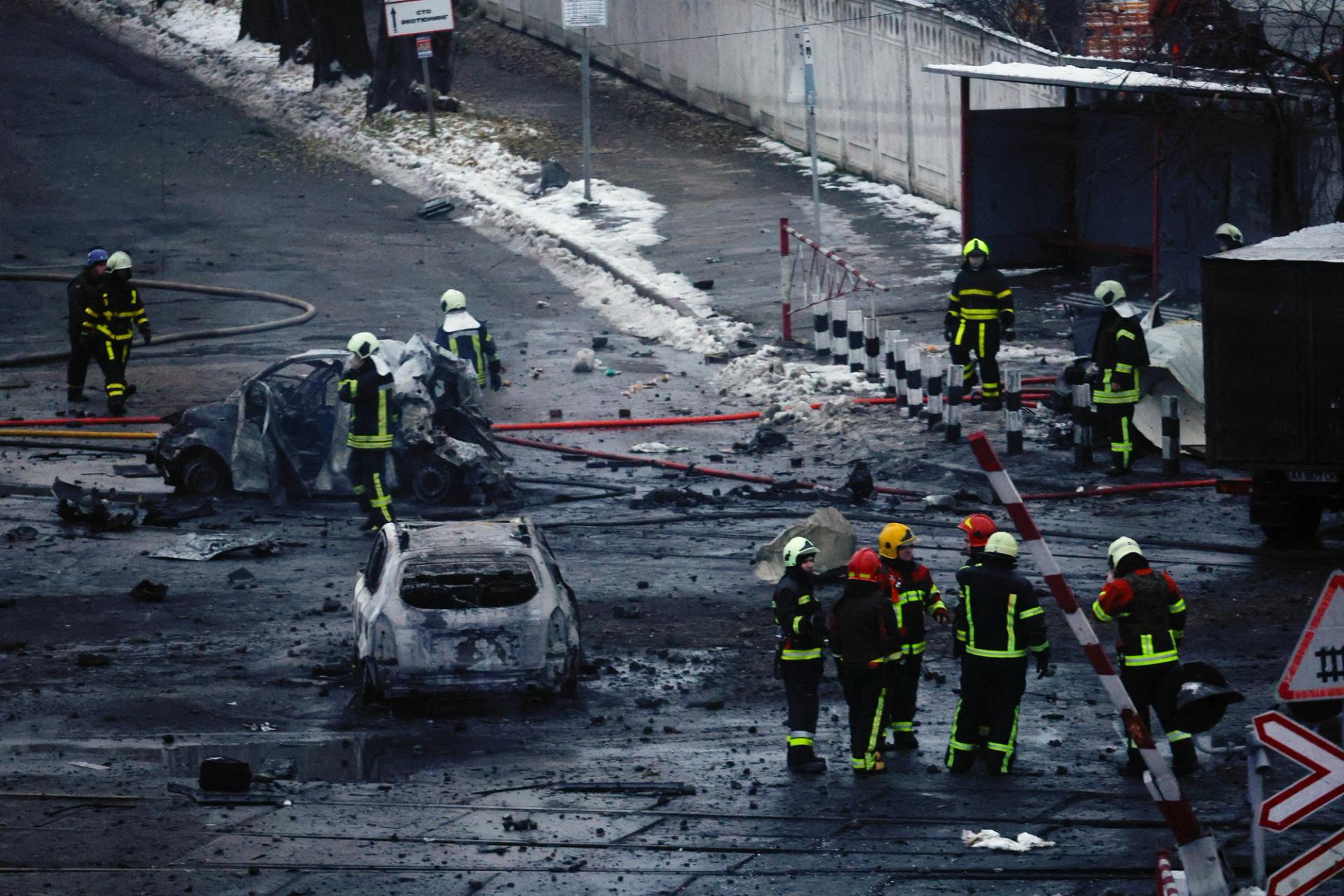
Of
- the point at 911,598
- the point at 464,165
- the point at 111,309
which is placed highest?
the point at 464,165

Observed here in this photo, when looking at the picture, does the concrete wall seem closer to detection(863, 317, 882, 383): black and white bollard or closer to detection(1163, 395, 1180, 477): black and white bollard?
detection(863, 317, 882, 383): black and white bollard

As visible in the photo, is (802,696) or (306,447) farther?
(306,447)

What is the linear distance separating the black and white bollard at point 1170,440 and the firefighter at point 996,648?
24.7ft

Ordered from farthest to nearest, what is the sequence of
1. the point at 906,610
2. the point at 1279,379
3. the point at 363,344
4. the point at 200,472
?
1. the point at 200,472
2. the point at 363,344
3. the point at 1279,379
4. the point at 906,610

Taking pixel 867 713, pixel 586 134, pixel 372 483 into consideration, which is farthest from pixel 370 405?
pixel 586 134

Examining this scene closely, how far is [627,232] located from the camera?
96.9 feet

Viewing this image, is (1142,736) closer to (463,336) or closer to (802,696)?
(802,696)

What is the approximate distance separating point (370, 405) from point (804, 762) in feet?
23.2

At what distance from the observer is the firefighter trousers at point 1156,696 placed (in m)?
11.1

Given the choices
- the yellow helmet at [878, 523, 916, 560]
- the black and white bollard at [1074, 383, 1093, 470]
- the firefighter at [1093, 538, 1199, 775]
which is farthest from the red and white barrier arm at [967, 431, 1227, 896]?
the black and white bollard at [1074, 383, 1093, 470]

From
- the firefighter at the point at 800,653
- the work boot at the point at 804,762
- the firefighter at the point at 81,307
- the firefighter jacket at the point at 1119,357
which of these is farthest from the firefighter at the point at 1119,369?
the firefighter at the point at 81,307

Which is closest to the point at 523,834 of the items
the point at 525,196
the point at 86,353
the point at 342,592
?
the point at 342,592

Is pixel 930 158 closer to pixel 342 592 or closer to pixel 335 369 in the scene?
pixel 335 369

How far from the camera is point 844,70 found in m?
32.2
